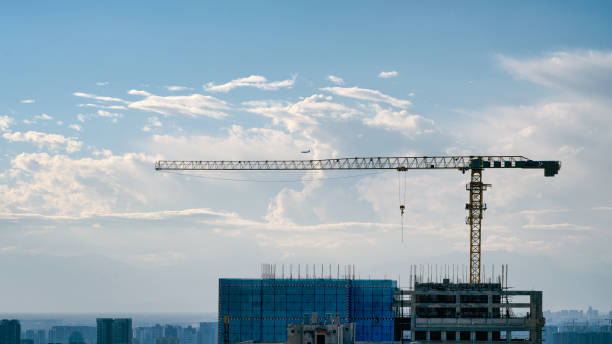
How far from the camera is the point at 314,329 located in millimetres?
167375

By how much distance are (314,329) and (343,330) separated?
9.25 m

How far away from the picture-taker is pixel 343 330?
174125 mm
